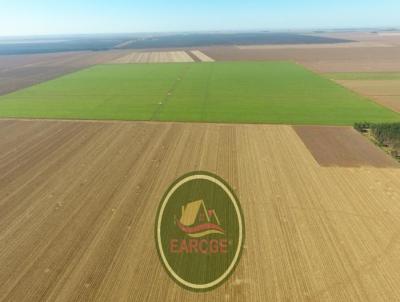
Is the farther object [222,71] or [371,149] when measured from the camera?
[222,71]

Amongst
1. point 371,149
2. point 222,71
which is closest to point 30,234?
point 371,149

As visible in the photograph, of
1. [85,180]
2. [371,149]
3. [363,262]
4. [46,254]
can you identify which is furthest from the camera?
[371,149]

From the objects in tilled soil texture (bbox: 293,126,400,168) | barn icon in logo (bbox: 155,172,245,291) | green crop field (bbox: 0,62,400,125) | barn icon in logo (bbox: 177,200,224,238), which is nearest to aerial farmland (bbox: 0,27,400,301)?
tilled soil texture (bbox: 293,126,400,168)

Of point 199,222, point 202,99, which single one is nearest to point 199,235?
point 199,222

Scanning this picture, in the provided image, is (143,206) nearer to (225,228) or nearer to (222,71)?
(225,228)

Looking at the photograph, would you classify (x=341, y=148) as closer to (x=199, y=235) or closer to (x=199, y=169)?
(x=199, y=169)

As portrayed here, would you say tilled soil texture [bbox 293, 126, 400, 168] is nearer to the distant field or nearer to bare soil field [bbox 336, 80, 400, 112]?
bare soil field [bbox 336, 80, 400, 112]

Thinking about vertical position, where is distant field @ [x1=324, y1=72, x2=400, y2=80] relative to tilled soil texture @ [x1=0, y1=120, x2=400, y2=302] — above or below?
below
